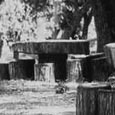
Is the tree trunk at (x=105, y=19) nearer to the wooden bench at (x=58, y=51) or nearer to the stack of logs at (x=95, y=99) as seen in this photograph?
the wooden bench at (x=58, y=51)

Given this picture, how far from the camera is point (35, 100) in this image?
824 centimetres

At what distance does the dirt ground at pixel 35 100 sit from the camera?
6.97 meters

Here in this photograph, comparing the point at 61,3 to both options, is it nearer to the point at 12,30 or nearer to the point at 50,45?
the point at 12,30

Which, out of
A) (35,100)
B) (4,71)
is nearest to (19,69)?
(4,71)

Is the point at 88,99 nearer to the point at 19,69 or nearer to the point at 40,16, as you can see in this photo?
the point at 19,69

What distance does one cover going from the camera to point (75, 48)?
12.0 meters

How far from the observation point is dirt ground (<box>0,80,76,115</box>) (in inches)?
274

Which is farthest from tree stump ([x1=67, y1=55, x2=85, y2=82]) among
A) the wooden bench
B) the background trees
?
the background trees

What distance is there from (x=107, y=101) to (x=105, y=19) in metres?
7.41

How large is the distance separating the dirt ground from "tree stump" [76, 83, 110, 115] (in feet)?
3.86

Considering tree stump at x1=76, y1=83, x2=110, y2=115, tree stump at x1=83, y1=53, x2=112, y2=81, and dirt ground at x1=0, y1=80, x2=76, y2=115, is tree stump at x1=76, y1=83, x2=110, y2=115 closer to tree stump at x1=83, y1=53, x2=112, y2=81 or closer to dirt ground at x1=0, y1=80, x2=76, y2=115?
dirt ground at x1=0, y1=80, x2=76, y2=115

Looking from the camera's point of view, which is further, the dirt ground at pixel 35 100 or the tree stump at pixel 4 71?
the tree stump at pixel 4 71

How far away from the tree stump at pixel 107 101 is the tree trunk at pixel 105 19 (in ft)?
23.3

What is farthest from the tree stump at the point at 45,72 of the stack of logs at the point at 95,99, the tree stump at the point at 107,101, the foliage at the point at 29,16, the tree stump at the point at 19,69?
the foliage at the point at 29,16
